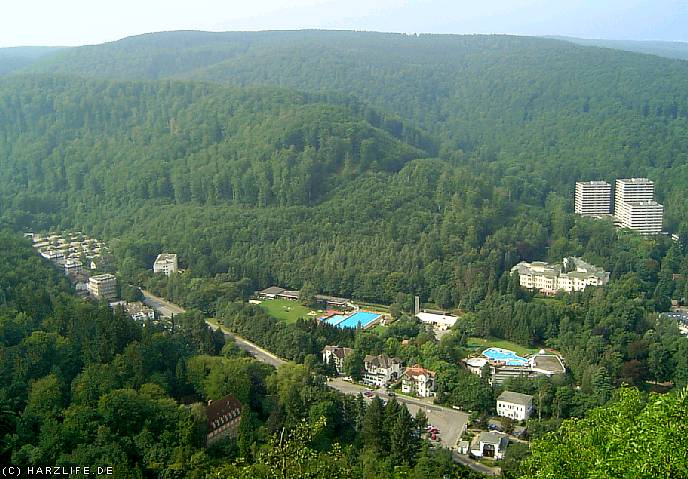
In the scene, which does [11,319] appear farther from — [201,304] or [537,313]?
[537,313]

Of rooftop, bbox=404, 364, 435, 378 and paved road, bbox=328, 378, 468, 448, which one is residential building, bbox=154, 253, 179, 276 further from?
rooftop, bbox=404, 364, 435, 378

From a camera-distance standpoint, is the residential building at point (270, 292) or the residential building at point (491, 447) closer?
the residential building at point (491, 447)

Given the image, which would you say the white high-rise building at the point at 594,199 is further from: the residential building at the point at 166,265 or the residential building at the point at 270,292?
the residential building at the point at 166,265

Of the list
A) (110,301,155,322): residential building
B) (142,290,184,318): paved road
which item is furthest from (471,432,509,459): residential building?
(142,290,184,318): paved road

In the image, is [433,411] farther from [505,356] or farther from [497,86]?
[497,86]

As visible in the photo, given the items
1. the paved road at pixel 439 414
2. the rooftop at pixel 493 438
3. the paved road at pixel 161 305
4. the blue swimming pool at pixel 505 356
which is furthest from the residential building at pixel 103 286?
the rooftop at pixel 493 438

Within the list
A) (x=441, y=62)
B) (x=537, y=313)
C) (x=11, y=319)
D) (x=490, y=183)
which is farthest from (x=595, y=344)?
(x=441, y=62)

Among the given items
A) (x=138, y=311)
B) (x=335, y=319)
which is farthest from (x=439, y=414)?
(x=138, y=311)
